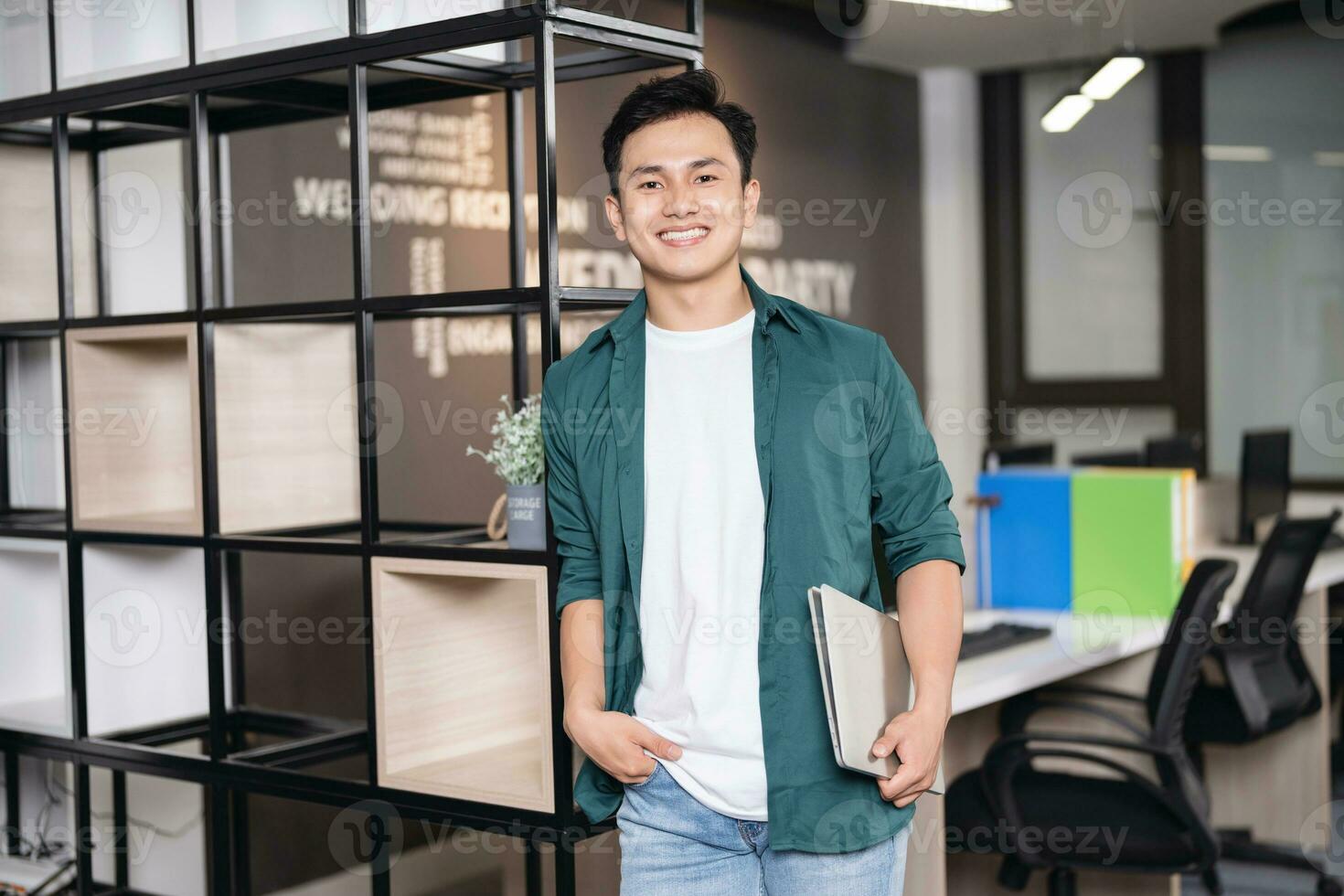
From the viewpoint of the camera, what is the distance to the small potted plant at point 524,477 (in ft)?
7.23

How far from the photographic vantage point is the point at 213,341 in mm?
2578

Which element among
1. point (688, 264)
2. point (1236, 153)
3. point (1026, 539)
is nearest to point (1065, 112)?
point (1236, 153)

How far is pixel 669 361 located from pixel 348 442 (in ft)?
3.99

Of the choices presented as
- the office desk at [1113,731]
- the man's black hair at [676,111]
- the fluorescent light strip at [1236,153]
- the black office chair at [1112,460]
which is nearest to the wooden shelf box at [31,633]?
the man's black hair at [676,111]

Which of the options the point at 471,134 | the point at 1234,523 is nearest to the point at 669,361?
the point at 471,134

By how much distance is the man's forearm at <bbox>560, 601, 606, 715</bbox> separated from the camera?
6.06 ft

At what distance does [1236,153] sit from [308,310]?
5070mm

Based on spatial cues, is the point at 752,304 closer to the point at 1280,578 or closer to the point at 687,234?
the point at 687,234

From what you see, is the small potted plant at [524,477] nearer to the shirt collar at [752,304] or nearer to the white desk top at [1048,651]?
the shirt collar at [752,304]

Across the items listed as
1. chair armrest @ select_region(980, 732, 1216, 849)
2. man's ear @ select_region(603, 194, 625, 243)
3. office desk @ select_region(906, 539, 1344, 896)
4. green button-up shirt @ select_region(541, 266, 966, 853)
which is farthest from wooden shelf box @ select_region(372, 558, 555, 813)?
chair armrest @ select_region(980, 732, 1216, 849)

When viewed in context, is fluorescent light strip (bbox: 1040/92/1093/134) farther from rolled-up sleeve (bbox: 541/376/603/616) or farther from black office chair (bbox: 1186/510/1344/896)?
rolled-up sleeve (bbox: 541/376/603/616)

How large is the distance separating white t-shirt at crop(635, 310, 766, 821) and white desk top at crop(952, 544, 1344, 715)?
111 cm

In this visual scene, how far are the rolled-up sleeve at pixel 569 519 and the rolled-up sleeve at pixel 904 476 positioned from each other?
406 millimetres

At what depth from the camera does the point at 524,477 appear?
2.23m
